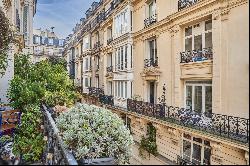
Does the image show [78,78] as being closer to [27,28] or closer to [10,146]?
[27,28]

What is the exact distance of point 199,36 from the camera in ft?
49.2

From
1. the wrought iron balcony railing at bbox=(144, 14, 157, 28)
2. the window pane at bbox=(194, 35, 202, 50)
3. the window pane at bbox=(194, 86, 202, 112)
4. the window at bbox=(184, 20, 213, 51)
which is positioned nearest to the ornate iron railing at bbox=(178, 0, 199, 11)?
the window at bbox=(184, 20, 213, 51)

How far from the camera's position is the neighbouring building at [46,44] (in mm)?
69238

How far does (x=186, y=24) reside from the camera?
15734 millimetres

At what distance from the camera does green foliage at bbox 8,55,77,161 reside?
7.68 m

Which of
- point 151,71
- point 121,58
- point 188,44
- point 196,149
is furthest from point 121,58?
point 196,149

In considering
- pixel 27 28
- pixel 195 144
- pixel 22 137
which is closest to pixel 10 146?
pixel 22 137

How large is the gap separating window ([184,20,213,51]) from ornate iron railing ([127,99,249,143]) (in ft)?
12.0

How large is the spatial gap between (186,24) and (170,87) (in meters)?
4.10

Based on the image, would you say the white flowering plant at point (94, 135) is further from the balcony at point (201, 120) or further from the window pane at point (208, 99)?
the window pane at point (208, 99)

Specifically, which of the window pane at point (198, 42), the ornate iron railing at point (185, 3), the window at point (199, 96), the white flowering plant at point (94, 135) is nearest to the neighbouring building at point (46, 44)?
the ornate iron railing at point (185, 3)

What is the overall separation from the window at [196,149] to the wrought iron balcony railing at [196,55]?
431 centimetres

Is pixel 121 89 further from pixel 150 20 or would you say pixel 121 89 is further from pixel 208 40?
pixel 208 40

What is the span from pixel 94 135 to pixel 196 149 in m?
10.8
